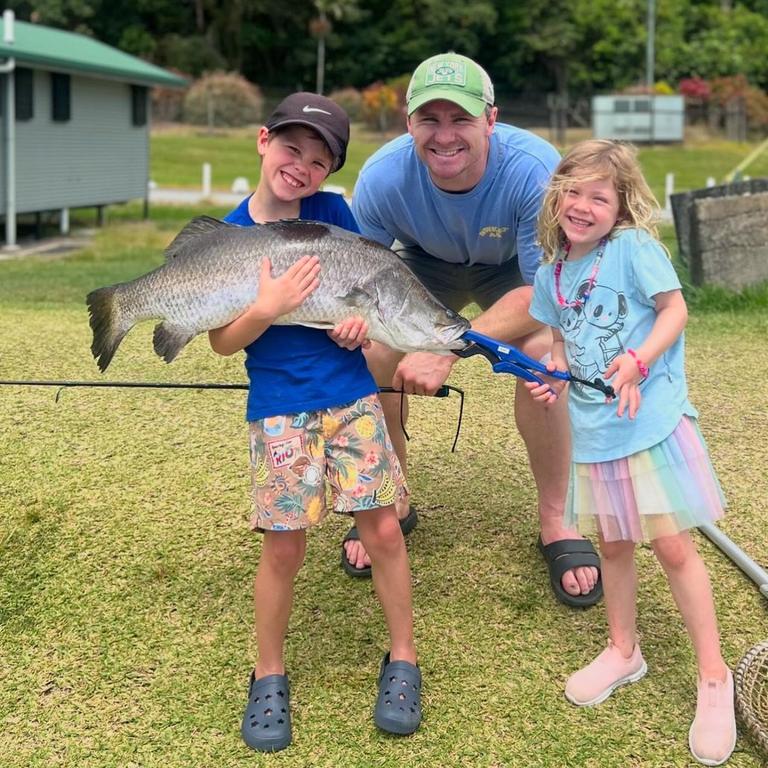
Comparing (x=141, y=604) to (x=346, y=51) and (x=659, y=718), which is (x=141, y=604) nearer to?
(x=659, y=718)

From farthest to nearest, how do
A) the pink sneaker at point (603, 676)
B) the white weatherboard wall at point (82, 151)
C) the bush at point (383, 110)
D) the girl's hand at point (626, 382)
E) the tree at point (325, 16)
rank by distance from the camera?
the tree at point (325, 16)
the bush at point (383, 110)
the white weatherboard wall at point (82, 151)
the pink sneaker at point (603, 676)
the girl's hand at point (626, 382)

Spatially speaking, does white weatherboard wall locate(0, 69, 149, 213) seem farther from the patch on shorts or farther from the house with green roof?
the patch on shorts

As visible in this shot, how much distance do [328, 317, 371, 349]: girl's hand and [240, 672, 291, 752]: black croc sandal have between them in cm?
88

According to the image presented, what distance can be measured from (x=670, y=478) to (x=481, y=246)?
116 centimetres

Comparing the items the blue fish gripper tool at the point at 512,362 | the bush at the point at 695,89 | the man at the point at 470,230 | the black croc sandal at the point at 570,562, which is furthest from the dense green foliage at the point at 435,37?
the blue fish gripper tool at the point at 512,362

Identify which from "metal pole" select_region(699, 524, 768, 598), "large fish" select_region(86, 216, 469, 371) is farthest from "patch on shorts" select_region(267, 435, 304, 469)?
"metal pole" select_region(699, 524, 768, 598)

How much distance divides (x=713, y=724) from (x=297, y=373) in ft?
4.32

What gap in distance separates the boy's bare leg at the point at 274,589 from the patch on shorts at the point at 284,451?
0.58ft

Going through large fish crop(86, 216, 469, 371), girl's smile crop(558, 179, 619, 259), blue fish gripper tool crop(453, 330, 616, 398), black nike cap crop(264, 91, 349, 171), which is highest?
black nike cap crop(264, 91, 349, 171)

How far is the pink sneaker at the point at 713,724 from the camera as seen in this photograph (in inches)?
92.9

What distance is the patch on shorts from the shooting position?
241 cm

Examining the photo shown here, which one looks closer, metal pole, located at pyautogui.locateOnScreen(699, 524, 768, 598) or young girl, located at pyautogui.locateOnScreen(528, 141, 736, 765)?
young girl, located at pyautogui.locateOnScreen(528, 141, 736, 765)

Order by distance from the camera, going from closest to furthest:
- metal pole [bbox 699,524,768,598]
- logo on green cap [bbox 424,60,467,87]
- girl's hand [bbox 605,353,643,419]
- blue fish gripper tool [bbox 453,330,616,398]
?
girl's hand [bbox 605,353,643,419], blue fish gripper tool [bbox 453,330,616,398], logo on green cap [bbox 424,60,467,87], metal pole [bbox 699,524,768,598]

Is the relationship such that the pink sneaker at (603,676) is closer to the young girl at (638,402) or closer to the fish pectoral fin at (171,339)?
the young girl at (638,402)
